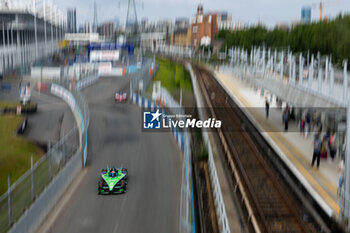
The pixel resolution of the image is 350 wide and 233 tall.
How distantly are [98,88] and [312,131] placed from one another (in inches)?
1050

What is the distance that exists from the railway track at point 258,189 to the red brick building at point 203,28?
318ft

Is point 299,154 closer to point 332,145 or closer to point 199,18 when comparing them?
point 332,145

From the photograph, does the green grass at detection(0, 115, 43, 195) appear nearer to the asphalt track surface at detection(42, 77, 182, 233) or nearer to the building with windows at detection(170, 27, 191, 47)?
the asphalt track surface at detection(42, 77, 182, 233)

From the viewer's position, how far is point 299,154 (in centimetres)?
1742

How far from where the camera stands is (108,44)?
214 feet

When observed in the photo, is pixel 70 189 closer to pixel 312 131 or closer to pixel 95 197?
pixel 95 197

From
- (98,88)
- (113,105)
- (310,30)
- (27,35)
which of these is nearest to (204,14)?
(27,35)

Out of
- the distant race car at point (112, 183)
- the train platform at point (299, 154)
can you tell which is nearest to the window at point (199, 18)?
the train platform at point (299, 154)

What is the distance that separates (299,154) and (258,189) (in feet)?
10.4

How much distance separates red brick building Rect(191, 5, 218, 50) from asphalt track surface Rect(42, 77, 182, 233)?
95436mm

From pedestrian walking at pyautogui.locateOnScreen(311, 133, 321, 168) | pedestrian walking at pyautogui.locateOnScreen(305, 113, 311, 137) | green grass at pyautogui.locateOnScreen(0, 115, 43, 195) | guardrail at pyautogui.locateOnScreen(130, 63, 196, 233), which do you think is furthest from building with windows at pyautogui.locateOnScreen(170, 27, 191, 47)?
pedestrian walking at pyautogui.locateOnScreen(311, 133, 321, 168)

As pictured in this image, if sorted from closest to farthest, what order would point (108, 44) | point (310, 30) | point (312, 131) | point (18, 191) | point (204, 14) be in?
1. point (18, 191)
2. point (312, 131)
3. point (310, 30)
4. point (108, 44)
5. point (204, 14)

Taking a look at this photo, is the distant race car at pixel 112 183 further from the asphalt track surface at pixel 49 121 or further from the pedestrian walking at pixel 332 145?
the asphalt track surface at pixel 49 121

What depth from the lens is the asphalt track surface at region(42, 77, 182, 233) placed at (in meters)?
13.0
